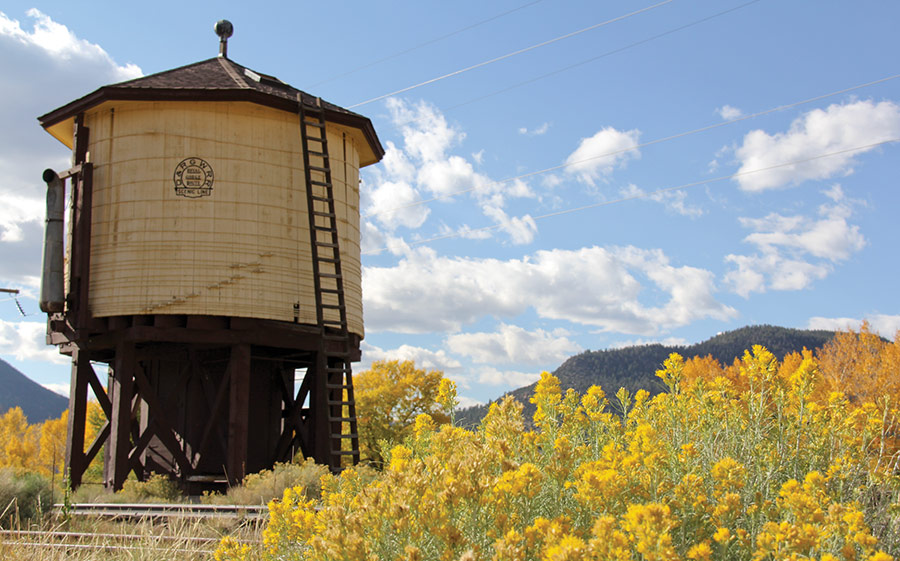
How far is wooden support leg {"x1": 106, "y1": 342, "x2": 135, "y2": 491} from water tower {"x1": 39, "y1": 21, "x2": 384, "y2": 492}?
0.08 feet

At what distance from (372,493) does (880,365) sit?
41.7 meters

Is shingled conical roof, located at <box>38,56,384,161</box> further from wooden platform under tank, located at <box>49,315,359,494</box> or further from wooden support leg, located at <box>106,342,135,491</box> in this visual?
wooden support leg, located at <box>106,342,135,491</box>

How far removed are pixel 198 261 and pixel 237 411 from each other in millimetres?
2647

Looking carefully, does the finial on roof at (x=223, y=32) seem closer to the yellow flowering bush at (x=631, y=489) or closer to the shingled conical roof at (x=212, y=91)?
the shingled conical roof at (x=212, y=91)

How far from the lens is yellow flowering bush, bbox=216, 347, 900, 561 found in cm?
313

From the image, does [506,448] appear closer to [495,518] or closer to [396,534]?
[495,518]

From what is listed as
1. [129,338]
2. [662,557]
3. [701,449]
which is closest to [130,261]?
[129,338]

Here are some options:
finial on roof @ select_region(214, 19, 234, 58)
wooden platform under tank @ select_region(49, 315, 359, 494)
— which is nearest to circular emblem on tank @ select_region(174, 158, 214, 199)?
wooden platform under tank @ select_region(49, 315, 359, 494)

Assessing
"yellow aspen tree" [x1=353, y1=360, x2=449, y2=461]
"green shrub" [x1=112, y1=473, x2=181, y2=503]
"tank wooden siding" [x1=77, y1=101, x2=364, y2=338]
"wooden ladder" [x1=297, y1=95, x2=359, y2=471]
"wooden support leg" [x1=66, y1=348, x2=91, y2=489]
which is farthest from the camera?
"yellow aspen tree" [x1=353, y1=360, x2=449, y2=461]

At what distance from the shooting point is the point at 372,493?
3363 mm

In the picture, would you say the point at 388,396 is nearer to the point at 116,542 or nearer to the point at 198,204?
the point at 198,204

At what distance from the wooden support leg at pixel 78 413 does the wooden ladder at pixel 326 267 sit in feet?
14.4

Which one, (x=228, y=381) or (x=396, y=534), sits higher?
(x=228, y=381)

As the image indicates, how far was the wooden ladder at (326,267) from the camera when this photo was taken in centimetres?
1445
